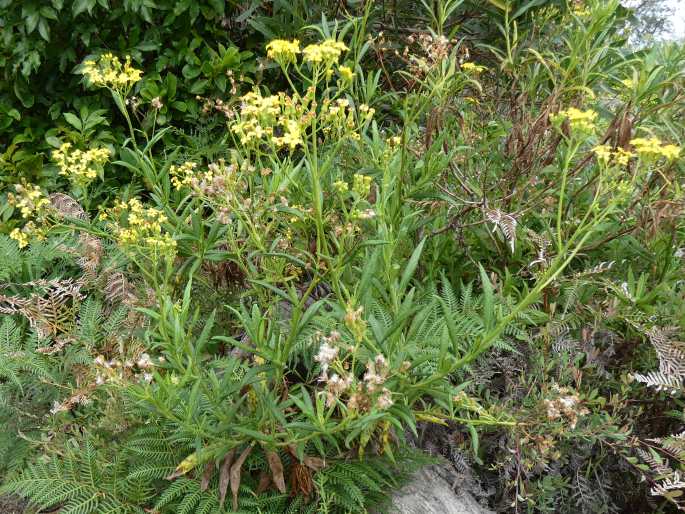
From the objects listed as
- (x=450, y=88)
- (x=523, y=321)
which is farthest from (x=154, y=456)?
(x=450, y=88)

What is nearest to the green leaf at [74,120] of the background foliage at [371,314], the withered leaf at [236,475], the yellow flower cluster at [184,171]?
the background foliage at [371,314]

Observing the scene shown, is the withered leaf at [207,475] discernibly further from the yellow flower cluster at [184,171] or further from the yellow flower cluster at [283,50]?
the yellow flower cluster at [283,50]

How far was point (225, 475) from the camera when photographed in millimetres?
1720

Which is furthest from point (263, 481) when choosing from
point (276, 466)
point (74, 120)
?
point (74, 120)

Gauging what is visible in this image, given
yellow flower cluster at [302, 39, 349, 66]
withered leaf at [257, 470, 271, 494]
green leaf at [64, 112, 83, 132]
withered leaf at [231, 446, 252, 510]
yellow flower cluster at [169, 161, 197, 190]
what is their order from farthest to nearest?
green leaf at [64, 112, 83, 132], yellow flower cluster at [169, 161, 197, 190], withered leaf at [257, 470, 271, 494], withered leaf at [231, 446, 252, 510], yellow flower cluster at [302, 39, 349, 66]

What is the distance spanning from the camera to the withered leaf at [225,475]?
1.69 m

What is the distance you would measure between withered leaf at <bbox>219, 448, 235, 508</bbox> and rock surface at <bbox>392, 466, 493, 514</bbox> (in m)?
0.53

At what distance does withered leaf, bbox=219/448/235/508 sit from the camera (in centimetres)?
169

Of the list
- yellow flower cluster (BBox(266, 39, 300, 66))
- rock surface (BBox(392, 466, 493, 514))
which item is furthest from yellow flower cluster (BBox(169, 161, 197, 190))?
rock surface (BBox(392, 466, 493, 514))

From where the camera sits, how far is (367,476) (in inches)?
71.3

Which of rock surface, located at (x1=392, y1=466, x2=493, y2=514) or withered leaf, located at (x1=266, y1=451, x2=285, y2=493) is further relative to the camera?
rock surface, located at (x1=392, y1=466, x2=493, y2=514)

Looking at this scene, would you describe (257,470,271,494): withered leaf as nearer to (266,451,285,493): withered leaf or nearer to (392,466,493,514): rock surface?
(266,451,285,493): withered leaf

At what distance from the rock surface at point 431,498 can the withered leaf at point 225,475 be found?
53 centimetres

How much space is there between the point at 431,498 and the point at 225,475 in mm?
696
